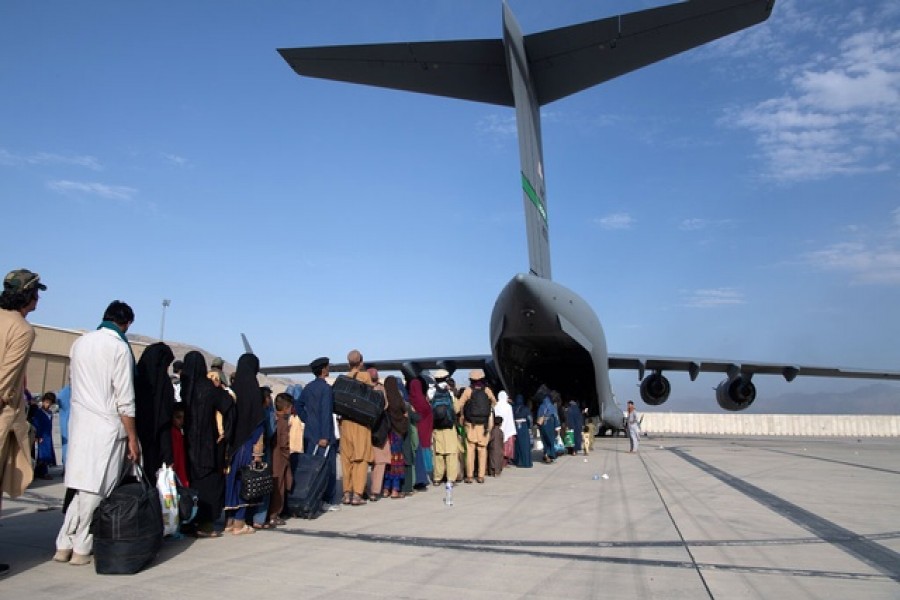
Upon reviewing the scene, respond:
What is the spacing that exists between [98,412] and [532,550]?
2.95 meters

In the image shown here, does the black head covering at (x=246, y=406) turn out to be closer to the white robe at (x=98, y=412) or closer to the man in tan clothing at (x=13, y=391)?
the white robe at (x=98, y=412)

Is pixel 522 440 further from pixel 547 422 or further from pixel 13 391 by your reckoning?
pixel 13 391

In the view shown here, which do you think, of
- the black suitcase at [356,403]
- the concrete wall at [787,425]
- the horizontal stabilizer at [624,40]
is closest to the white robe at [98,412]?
the black suitcase at [356,403]

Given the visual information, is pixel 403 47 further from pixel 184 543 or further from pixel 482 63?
pixel 184 543

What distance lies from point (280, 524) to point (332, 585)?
87.7 inches

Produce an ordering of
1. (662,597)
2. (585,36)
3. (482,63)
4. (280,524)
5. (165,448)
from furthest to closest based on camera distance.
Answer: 1. (482,63)
2. (585,36)
3. (280,524)
4. (165,448)
5. (662,597)

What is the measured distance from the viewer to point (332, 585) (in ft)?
11.0

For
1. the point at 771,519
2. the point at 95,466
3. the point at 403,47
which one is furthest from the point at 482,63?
the point at 95,466

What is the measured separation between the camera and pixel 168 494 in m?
4.39

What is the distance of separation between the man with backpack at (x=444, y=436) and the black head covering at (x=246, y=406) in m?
3.35

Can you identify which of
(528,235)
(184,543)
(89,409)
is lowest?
(184,543)

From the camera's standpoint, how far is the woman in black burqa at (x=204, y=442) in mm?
4793

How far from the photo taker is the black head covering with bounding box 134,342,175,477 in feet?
14.4

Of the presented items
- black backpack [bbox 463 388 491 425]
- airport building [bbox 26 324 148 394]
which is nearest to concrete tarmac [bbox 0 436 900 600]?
black backpack [bbox 463 388 491 425]
